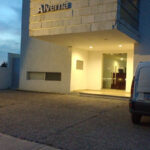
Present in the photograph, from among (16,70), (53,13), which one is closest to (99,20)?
(53,13)

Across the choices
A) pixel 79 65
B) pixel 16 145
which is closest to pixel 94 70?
pixel 79 65

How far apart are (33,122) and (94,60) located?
9.43m

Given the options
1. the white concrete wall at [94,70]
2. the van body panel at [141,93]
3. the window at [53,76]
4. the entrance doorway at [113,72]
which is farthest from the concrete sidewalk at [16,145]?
the entrance doorway at [113,72]

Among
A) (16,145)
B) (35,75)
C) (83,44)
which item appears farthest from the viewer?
(35,75)

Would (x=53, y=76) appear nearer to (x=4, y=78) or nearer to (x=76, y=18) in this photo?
(x=4, y=78)

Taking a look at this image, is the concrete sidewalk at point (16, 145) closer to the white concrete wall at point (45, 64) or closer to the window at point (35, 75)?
the white concrete wall at point (45, 64)

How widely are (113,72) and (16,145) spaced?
1143cm

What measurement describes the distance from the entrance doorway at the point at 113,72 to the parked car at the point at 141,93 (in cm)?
858

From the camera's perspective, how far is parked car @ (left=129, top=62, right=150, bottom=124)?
5.27 metres

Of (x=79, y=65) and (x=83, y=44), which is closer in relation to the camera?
(x=83, y=44)

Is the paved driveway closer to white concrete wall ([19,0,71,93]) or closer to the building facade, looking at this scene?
the building facade

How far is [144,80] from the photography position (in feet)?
17.9

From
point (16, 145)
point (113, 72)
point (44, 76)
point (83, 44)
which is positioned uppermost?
point (83, 44)

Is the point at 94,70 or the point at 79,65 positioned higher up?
the point at 79,65
